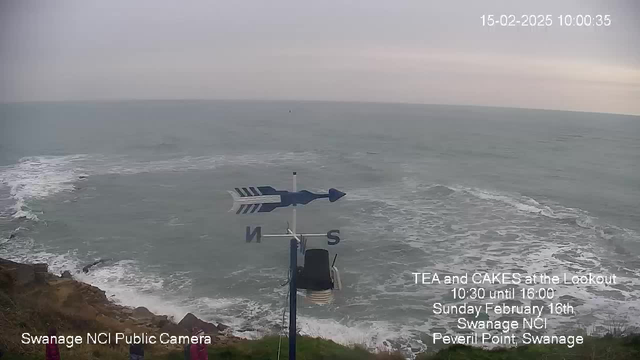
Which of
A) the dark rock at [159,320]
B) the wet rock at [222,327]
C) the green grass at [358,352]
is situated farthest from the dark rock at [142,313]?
the green grass at [358,352]

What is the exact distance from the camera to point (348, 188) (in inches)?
603

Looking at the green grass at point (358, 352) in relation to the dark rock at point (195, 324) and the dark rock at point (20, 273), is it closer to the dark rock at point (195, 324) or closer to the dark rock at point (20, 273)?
the dark rock at point (195, 324)

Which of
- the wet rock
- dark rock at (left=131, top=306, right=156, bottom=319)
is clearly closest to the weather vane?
the wet rock

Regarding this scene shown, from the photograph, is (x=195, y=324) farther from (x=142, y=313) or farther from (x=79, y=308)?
(x=79, y=308)

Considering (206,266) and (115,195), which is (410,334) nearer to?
(206,266)

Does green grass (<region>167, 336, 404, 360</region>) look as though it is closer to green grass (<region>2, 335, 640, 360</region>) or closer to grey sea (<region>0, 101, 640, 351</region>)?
green grass (<region>2, 335, 640, 360</region>)

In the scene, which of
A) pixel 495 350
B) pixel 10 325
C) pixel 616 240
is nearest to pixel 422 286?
pixel 495 350

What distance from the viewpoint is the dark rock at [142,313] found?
7031mm

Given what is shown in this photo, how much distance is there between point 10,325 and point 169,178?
41.8 feet

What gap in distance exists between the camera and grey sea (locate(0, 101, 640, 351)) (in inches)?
306

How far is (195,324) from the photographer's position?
272 inches

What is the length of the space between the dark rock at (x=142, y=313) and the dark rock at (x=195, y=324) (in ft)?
1.73

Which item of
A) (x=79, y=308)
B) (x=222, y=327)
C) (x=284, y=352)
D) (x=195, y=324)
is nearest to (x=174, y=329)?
(x=195, y=324)

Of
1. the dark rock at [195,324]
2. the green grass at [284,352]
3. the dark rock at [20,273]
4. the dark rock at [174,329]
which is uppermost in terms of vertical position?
the dark rock at [20,273]
